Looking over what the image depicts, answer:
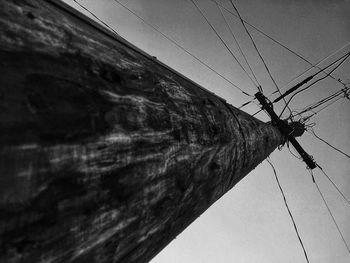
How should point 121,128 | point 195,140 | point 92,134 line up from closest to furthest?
point 92,134
point 121,128
point 195,140

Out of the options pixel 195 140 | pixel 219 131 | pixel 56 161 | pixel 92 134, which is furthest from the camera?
pixel 219 131

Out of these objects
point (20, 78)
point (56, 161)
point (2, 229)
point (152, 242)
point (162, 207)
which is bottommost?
point (152, 242)

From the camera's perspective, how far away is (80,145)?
0.76 metres

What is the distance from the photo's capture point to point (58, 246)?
707 millimetres

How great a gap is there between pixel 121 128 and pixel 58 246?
0.37m

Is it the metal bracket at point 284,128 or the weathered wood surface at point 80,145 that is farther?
the metal bracket at point 284,128

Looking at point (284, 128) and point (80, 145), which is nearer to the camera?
point (80, 145)

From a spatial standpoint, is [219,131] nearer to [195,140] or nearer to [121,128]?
[195,140]

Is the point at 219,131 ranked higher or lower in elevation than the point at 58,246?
higher

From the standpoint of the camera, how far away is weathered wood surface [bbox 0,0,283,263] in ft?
2.04

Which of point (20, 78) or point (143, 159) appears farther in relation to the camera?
point (143, 159)

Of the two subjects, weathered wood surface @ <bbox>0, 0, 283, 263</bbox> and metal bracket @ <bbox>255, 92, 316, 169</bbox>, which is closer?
weathered wood surface @ <bbox>0, 0, 283, 263</bbox>

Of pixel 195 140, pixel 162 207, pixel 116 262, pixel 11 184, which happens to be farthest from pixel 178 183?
pixel 11 184

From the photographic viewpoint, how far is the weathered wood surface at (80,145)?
0.62 m
